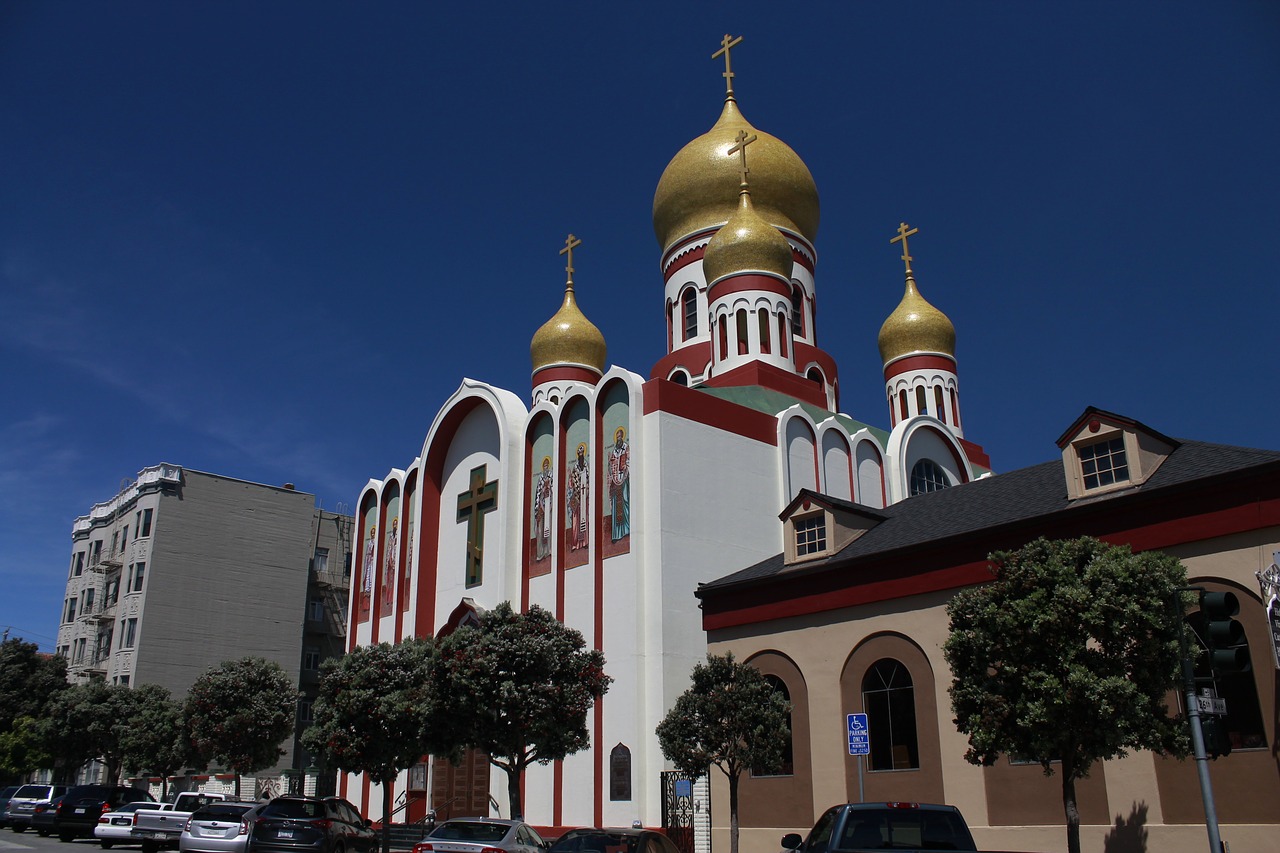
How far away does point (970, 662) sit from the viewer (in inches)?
694

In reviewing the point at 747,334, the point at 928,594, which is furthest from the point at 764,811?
the point at 747,334

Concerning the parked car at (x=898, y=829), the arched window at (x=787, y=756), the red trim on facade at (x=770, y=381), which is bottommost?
the parked car at (x=898, y=829)

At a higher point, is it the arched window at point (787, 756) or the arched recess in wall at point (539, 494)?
the arched recess in wall at point (539, 494)

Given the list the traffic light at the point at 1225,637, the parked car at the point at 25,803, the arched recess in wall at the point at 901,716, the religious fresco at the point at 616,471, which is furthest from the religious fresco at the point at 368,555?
the traffic light at the point at 1225,637

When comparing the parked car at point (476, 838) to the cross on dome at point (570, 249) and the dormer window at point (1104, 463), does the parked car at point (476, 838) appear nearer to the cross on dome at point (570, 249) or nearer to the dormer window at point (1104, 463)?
the dormer window at point (1104, 463)

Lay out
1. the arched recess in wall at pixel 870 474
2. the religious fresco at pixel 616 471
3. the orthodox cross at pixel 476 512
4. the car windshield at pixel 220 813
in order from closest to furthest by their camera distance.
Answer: the car windshield at pixel 220 813 → the religious fresco at pixel 616 471 → the orthodox cross at pixel 476 512 → the arched recess in wall at pixel 870 474

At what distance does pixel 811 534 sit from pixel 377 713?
37.4 ft

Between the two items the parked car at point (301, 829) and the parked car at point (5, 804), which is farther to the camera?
the parked car at point (5, 804)

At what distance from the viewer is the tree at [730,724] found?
22828 mm

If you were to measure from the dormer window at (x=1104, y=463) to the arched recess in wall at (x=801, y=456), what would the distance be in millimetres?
13216

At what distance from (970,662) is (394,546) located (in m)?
28.4

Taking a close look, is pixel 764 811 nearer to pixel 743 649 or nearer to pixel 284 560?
pixel 743 649

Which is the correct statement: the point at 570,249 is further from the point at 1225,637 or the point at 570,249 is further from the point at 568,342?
the point at 1225,637

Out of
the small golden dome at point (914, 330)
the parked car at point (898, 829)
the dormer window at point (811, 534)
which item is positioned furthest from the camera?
the small golden dome at point (914, 330)
